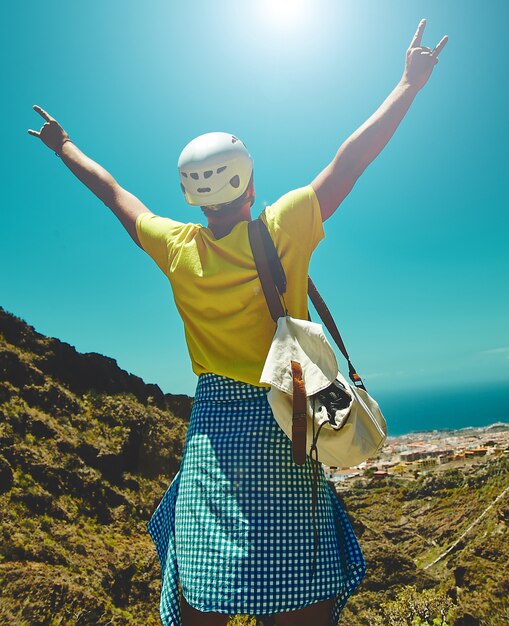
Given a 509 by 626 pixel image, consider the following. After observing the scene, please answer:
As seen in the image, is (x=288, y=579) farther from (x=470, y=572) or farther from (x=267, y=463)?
(x=470, y=572)

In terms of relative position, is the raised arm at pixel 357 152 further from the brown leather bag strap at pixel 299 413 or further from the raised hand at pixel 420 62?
the brown leather bag strap at pixel 299 413

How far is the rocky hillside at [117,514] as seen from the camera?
3.54 meters

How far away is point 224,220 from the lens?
2.05 metres

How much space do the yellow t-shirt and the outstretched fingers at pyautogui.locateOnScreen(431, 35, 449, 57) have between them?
1.00 meters

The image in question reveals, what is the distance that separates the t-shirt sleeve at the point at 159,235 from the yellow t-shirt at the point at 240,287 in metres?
0.14

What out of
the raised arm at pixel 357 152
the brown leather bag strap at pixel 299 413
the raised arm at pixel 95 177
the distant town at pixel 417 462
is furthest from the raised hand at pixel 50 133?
the distant town at pixel 417 462

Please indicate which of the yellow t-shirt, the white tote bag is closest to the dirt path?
the white tote bag

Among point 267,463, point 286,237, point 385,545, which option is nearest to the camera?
point 267,463

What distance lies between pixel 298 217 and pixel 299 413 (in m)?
0.79

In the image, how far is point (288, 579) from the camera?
4.91ft

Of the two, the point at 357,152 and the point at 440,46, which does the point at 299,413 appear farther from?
the point at 440,46

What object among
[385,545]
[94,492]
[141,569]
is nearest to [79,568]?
[141,569]

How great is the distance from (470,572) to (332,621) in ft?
10.6

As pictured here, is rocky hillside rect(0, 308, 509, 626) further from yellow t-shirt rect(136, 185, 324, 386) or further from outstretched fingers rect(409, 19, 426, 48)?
outstretched fingers rect(409, 19, 426, 48)
